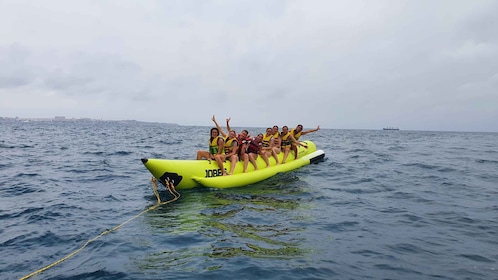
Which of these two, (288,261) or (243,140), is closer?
(288,261)

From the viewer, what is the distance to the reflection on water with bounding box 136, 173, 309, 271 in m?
4.22

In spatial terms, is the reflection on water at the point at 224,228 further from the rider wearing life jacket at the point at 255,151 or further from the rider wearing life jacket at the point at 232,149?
the rider wearing life jacket at the point at 255,151

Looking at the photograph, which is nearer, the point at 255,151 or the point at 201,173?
the point at 201,173

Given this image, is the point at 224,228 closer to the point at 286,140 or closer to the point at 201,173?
the point at 201,173

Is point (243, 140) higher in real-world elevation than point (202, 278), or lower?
higher

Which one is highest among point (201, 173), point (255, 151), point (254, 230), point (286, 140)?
point (286, 140)

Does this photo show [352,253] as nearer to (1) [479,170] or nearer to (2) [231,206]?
(2) [231,206]

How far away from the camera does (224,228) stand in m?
5.33

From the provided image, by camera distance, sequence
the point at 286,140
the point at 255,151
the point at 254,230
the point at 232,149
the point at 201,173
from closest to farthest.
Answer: the point at 254,230 < the point at 201,173 < the point at 232,149 < the point at 255,151 < the point at 286,140

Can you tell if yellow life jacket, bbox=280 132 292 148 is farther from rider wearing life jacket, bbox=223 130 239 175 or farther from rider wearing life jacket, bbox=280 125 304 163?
rider wearing life jacket, bbox=223 130 239 175

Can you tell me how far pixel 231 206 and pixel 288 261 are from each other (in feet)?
8.99

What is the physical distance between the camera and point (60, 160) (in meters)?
13.1

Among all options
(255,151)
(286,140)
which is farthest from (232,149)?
(286,140)

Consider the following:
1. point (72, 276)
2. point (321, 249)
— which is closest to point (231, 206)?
point (321, 249)
